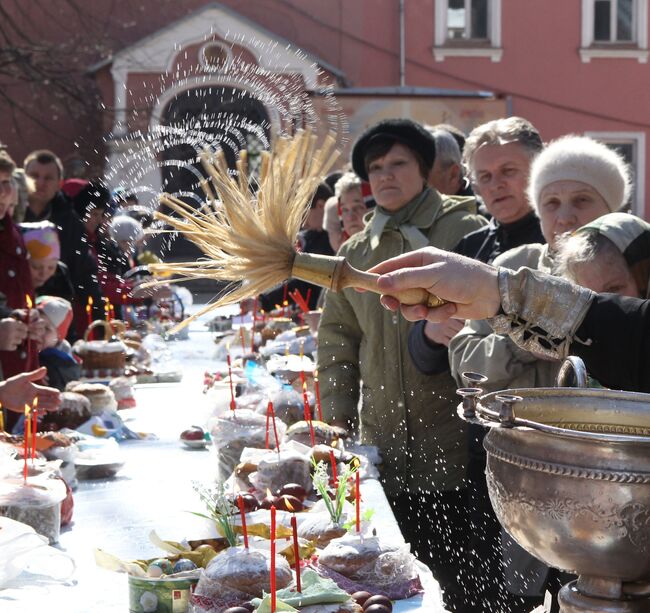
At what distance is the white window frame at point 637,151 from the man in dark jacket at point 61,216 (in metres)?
15.9

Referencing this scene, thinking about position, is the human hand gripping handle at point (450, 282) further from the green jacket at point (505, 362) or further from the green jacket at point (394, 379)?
the green jacket at point (394, 379)

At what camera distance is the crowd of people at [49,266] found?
3.50 metres

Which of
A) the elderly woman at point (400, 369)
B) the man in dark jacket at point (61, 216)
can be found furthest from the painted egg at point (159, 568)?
the man in dark jacket at point (61, 216)

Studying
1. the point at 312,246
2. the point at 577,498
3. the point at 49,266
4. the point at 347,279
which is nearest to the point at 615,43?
the point at 312,246

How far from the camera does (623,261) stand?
7.20 feet

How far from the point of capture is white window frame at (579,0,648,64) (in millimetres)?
20188

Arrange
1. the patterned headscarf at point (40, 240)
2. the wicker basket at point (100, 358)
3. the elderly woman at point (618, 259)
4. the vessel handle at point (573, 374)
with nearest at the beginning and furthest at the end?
the vessel handle at point (573, 374), the elderly woman at point (618, 259), the patterned headscarf at point (40, 240), the wicker basket at point (100, 358)

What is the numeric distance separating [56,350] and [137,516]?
210cm

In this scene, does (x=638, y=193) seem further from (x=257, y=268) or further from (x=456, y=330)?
(x=257, y=268)

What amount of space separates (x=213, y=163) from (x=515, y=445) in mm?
1060

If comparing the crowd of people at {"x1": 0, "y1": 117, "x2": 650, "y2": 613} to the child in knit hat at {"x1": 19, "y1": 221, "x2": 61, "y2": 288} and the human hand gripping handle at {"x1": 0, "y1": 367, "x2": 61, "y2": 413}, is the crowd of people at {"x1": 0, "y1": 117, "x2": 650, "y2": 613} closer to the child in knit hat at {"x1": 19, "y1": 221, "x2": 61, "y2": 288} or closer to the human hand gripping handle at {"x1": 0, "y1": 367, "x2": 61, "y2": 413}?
the human hand gripping handle at {"x1": 0, "y1": 367, "x2": 61, "y2": 413}

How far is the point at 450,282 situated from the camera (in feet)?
5.52

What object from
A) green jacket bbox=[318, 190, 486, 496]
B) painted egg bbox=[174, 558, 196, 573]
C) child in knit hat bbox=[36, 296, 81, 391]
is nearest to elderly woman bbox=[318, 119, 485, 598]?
green jacket bbox=[318, 190, 486, 496]

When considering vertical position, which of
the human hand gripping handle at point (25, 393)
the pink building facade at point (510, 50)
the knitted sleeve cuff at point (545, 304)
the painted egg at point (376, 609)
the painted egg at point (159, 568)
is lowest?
the painted egg at point (376, 609)
